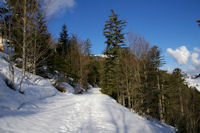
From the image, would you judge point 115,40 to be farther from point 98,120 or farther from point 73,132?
point 73,132

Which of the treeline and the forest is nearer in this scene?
the forest

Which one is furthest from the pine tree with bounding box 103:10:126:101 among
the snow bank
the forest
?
the snow bank

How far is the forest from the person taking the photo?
7.27m

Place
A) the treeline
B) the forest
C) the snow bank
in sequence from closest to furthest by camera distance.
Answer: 1. the snow bank
2. the forest
3. the treeline

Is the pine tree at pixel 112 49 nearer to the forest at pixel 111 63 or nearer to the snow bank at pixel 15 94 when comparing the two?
the forest at pixel 111 63

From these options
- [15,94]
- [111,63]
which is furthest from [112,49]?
[15,94]

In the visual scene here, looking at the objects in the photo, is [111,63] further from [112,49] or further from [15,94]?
[15,94]

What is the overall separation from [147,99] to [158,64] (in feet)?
17.2

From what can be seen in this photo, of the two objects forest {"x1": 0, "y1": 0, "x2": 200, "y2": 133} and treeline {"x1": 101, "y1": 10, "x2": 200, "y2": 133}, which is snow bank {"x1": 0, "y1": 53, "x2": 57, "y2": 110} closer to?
forest {"x1": 0, "y1": 0, "x2": 200, "y2": 133}

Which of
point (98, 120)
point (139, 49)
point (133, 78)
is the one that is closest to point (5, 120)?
point (98, 120)

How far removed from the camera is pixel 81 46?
21.5 metres

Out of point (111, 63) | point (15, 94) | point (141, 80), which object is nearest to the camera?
point (15, 94)

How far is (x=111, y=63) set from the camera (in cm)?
1465

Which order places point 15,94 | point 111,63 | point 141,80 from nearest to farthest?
1. point 15,94
2. point 141,80
3. point 111,63
